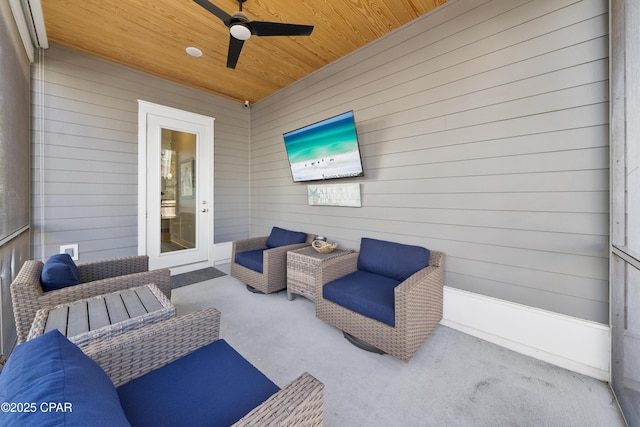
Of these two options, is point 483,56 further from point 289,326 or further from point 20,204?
point 20,204

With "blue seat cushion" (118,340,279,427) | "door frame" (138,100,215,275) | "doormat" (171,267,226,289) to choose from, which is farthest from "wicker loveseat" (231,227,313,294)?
"blue seat cushion" (118,340,279,427)

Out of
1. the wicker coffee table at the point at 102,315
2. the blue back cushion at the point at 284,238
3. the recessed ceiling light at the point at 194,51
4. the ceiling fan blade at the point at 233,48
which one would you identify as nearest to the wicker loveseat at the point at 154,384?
the wicker coffee table at the point at 102,315

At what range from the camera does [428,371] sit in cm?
174

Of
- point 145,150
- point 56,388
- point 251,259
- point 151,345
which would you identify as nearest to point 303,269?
point 251,259

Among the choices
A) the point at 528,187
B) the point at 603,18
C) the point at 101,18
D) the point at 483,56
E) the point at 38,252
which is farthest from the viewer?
the point at 38,252

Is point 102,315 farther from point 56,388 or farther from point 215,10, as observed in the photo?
point 215,10

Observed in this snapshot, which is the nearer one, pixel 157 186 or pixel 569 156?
pixel 569 156

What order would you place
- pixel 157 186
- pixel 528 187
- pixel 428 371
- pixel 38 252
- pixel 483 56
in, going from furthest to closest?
pixel 157 186 < pixel 38 252 < pixel 483 56 < pixel 528 187 < pixel 428 371

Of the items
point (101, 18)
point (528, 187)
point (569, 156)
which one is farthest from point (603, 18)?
point (101, 18)

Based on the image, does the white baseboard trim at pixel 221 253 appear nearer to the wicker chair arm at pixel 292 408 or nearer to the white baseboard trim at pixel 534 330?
the white baseboard trim at pixel 534 330

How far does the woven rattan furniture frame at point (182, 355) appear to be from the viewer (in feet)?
2.60

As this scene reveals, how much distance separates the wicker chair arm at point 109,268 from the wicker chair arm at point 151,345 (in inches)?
64.6

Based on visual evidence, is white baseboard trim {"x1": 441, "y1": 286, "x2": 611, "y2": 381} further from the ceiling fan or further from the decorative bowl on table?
the ceiling fan

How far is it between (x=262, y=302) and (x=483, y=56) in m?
3.28
